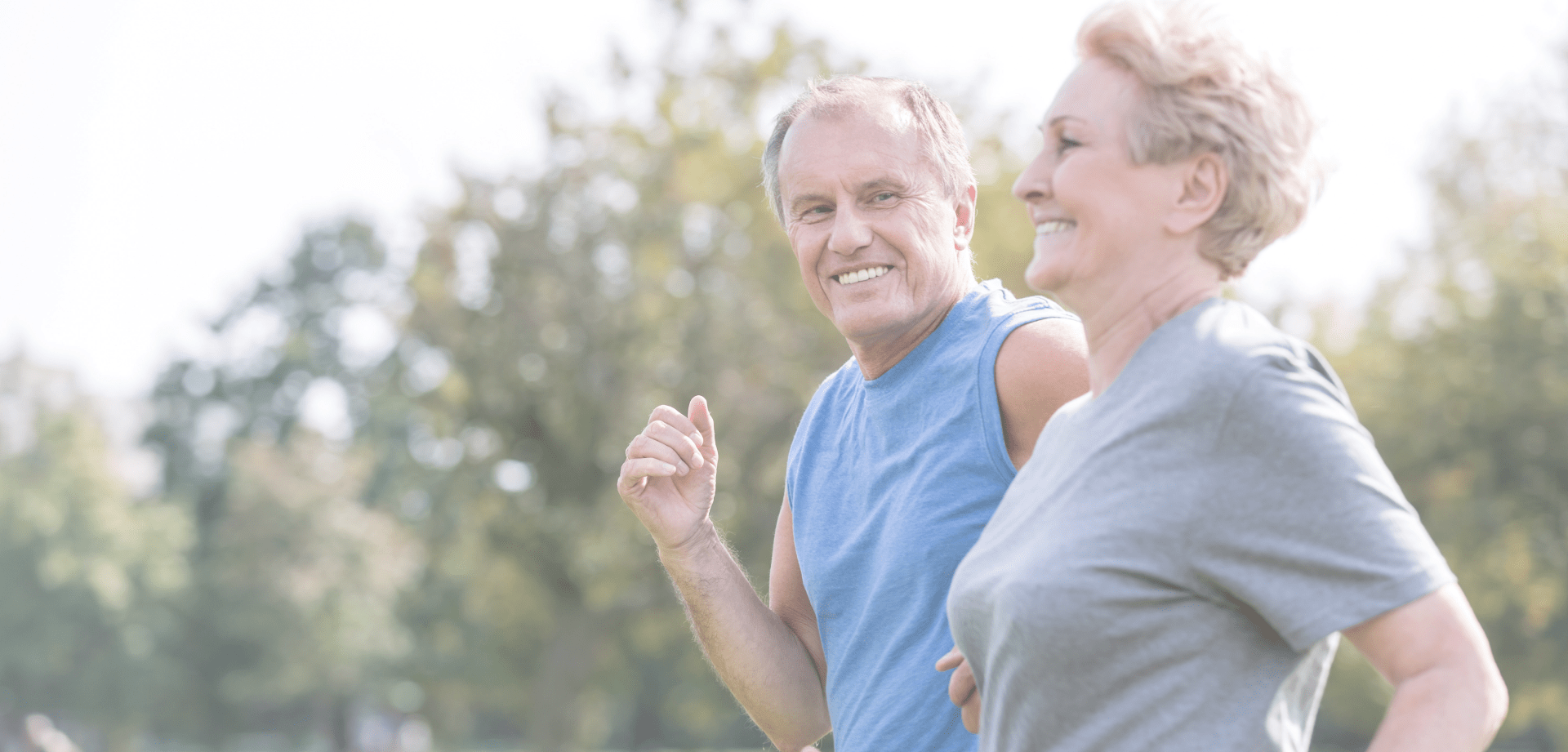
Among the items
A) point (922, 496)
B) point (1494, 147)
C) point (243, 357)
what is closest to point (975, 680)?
point (922, 496)

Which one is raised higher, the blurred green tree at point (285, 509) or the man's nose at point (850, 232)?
the man's nose at point (850, 232)

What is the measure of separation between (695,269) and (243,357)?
30.3m

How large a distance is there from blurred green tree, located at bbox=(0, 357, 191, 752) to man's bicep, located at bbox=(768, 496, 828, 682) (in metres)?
36.4

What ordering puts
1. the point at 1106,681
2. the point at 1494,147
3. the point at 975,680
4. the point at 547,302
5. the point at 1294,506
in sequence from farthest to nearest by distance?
1. the point at 1494,147
2. the point at 547,302
3. the point at 975,680
4. the point at 1106,681
5. the point at 1294,506

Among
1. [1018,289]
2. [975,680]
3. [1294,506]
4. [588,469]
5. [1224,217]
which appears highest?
[1224,217]

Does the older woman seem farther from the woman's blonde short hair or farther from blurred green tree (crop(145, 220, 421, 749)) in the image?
blurred green tree (crop(145, 220, 421, 749))

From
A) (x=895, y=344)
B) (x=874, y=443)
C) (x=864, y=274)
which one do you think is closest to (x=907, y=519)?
(x=874, y=443)

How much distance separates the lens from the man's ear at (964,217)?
2564 mm

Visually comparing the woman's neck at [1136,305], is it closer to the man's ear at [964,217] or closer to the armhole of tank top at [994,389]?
the armhole of tank top at [994,389]

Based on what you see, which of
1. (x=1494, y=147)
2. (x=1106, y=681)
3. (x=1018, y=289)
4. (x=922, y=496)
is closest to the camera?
(x=1106, y=681)

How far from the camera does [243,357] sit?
1790 inches

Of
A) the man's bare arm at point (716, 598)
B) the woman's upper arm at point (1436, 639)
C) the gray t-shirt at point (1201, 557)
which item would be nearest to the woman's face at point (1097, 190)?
the gray t-shirt at point (1201, 557)

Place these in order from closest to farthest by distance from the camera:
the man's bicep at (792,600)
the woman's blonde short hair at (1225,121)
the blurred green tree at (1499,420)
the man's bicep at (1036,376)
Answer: the woman's blonde short hair at (1225,121) < the man's bicep at (1036,376) < the man's bicep at (792,600) < the blurred green tree at (1499,420)

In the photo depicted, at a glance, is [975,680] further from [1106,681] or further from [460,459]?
[460,459]
